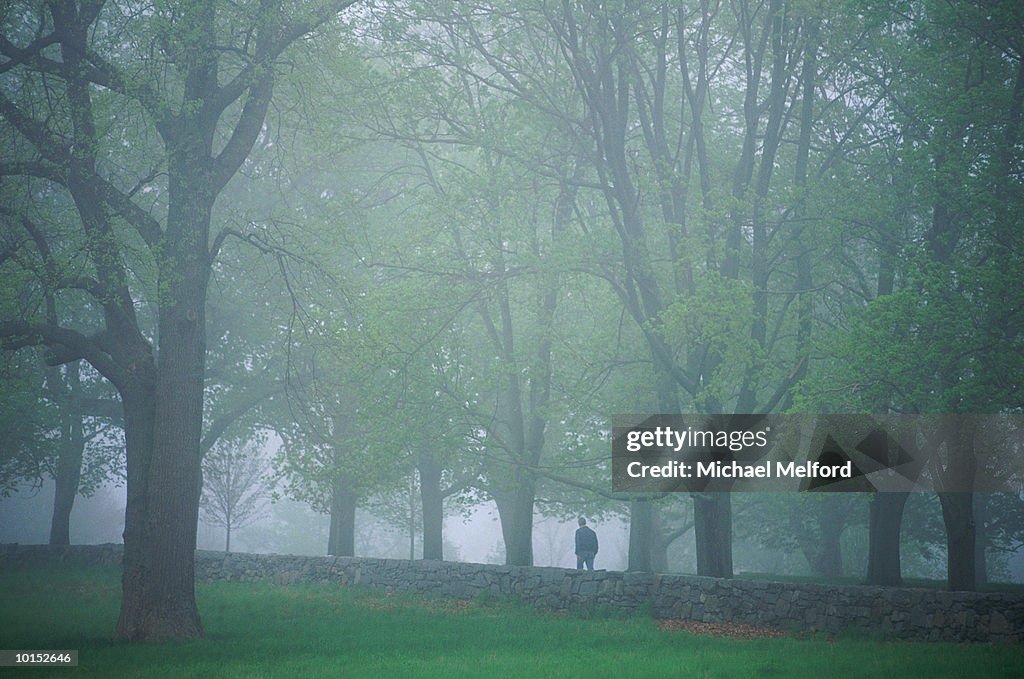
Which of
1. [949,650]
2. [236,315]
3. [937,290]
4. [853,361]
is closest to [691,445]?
[853,361]

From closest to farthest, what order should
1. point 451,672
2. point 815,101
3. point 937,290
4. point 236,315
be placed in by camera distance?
point 451,672 < point 937,290 < point 815,101 < point 236,315

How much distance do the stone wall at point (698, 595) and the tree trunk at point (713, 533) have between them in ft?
4.73

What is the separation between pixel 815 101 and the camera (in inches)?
909

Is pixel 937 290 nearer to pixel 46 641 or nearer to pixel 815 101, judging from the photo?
pixel 815 101

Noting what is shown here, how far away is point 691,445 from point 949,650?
7.66 m

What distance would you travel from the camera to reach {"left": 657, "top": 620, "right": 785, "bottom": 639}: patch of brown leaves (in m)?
15.0

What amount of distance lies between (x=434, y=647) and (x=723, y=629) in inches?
206

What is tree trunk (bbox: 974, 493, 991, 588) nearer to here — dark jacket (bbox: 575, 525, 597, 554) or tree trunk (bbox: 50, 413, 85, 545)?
dark jacket (bbox: 575, 525, 597, 554)

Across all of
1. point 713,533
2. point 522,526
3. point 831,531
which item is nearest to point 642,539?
point 522,526

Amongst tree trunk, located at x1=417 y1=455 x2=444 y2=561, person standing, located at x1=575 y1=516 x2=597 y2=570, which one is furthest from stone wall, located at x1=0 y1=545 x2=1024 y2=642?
tree trunk, located at x1=417 y1=455 x2=444 y2=561

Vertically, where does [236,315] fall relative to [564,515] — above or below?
above

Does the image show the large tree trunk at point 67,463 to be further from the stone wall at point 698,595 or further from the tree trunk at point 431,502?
→ the tree trunk at point 431,502

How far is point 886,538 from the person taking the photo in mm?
21312

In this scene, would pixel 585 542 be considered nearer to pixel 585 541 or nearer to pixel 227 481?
pixel 585 541
